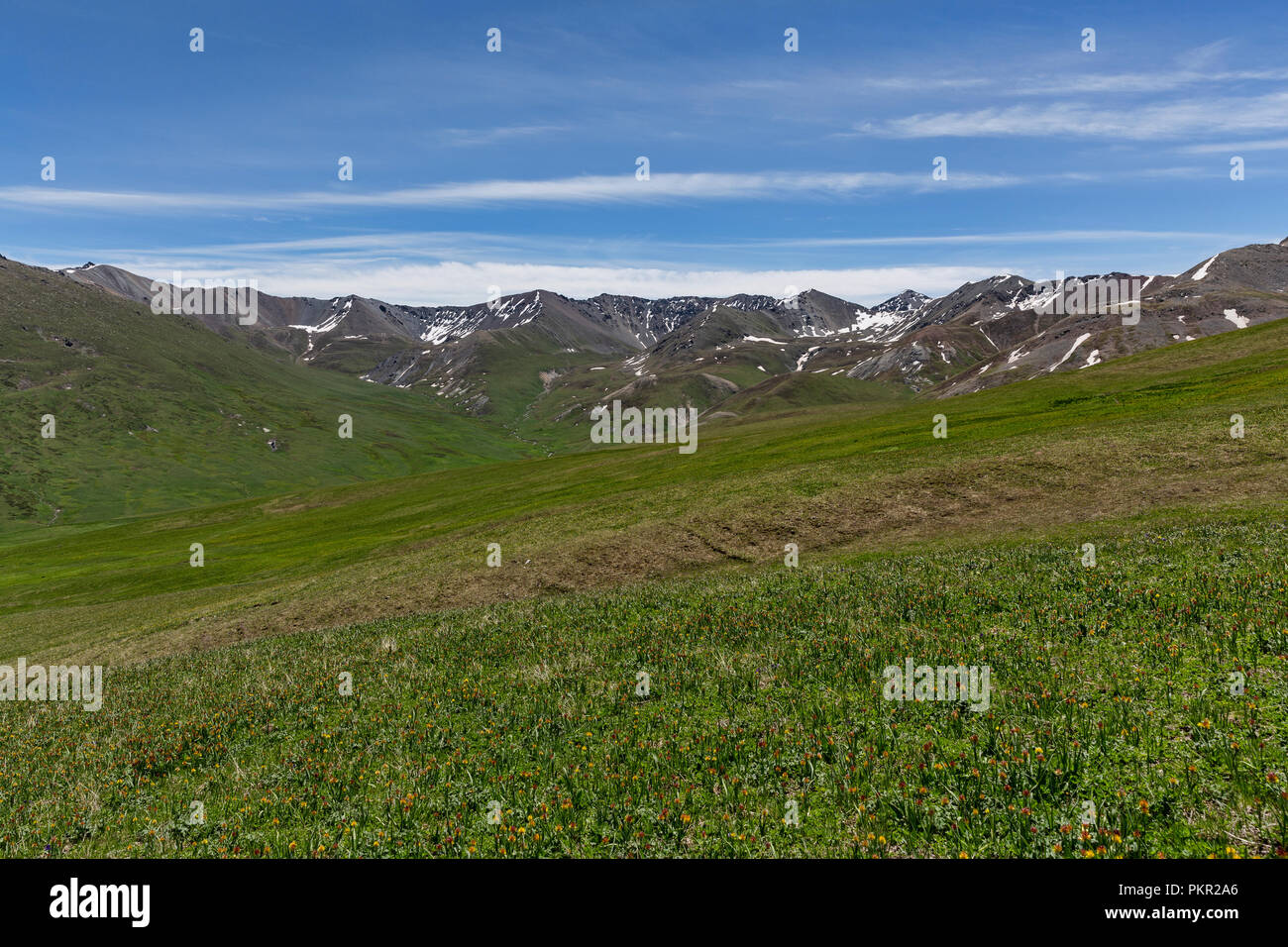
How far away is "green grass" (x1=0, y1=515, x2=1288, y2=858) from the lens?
912 centimetres

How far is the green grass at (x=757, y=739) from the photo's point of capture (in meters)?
9.12

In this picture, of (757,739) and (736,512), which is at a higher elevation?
(757,739)

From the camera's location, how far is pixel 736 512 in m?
50.2

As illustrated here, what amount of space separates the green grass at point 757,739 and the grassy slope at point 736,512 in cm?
2016

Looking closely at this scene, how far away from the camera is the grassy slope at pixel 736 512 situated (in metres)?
41.7

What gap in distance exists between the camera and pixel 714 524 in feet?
160

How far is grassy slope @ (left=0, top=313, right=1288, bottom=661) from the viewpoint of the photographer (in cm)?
4169

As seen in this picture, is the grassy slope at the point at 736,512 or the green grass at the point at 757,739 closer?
the green grass at the point at 757,739

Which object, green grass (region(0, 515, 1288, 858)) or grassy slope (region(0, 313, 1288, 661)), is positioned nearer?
green grass (region(0, 515, 1288, 858))

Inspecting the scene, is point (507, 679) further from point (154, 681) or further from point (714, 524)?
point (714, 524)

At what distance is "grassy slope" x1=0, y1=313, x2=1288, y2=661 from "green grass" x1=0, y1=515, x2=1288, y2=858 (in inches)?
794

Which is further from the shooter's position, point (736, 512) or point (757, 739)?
point (736, 512)

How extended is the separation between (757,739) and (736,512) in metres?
38.4
